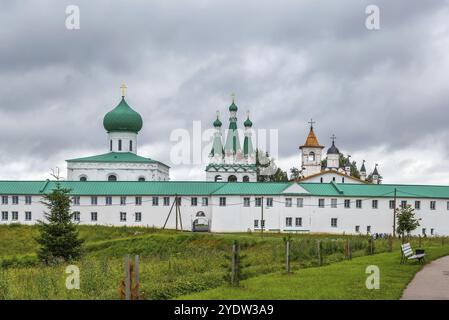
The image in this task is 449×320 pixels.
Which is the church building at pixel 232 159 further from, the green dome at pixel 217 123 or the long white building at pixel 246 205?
the long white building at pixel 246 205

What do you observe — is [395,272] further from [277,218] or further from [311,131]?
[311,131]

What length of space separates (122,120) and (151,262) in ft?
145

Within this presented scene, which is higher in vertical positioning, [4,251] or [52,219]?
[52,219]

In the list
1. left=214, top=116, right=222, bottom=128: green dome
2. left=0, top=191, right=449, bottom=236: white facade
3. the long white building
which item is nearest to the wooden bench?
the long white building

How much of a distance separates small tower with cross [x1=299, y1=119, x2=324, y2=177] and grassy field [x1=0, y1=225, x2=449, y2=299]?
120 feet

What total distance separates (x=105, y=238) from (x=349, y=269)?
34.0 metres

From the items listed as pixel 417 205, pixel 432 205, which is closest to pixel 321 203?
pixel 417 205

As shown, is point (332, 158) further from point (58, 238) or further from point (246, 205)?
point (58, 238)

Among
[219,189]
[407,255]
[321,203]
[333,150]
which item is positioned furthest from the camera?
[333,150]

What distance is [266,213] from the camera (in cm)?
5756

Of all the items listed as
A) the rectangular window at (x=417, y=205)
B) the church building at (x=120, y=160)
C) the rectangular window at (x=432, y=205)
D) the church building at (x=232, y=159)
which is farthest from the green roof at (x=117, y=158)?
the rectangular window at (x=432, y=205)

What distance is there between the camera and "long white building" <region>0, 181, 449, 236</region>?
57.7m
